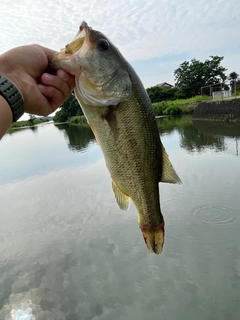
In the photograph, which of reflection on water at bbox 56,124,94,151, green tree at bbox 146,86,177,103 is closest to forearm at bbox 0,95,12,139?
reflection on water at bbox 56,124,94,151

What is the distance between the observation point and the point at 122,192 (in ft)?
6.22

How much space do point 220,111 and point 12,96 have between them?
22.4 metres

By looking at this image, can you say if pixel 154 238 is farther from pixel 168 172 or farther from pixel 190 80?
pixel 190 80

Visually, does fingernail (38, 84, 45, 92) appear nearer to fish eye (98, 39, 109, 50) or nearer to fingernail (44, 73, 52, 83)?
fingernail (44, 73, 52, 83)

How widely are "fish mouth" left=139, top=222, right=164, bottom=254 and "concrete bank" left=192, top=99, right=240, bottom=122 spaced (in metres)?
19.4

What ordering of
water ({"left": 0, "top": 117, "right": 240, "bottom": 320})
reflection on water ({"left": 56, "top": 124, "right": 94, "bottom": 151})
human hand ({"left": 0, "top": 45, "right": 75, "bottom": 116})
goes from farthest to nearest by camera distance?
reflection on water ({"left": 56, "top": 124, "right": 94, "bottom": 151}), water ({"left": 0, "top": 117, "right": 240, "bottom": 320}), human hand ({"left": 0, "top": 45, "right": 75, "bottom": 116})

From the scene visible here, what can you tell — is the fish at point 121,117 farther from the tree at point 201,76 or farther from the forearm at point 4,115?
the tree at point 201,76

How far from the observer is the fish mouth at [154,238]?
180cm

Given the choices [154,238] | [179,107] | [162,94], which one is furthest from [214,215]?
[162,94]

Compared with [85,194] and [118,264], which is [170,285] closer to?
[118,264]

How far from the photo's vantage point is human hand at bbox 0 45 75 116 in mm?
1654

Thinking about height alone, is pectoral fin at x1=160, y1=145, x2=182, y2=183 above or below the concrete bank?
above

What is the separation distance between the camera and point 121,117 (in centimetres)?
167

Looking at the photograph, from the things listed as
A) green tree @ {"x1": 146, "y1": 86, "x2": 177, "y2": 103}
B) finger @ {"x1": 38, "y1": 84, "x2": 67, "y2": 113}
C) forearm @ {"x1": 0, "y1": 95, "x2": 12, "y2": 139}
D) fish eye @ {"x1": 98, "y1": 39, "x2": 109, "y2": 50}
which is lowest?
forearm @ {"x1": 0, "y1": 95, "x2": 12, "y2": 139}
